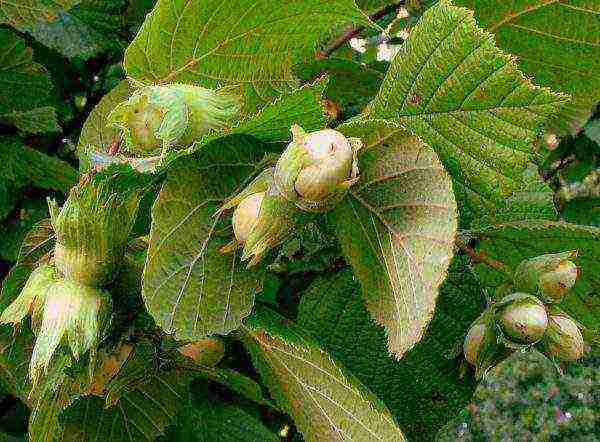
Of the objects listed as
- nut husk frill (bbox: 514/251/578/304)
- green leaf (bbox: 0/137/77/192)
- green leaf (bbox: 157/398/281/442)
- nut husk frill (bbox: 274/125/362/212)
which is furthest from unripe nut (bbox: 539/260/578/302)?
green leaf (bbox: 0/137/77/192)

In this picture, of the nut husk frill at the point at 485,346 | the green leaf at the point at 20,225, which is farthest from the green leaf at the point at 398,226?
the green leaf at the point at 20,225

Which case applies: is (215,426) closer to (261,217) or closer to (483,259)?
(483,259)

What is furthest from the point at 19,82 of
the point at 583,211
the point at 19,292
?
the point at 583,211

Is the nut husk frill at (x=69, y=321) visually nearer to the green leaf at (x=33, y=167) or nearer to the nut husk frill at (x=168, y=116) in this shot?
the nut husk frill at (x=168, y=116)

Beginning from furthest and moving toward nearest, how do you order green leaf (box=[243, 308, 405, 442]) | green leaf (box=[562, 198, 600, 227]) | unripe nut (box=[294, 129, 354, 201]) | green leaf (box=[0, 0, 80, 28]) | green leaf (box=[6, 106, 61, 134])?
green leaf (box=[562, 198, 600, 227])
green leaf (box=[6, 106, 61, 134])
green leaf (box=[0, 0, 80, 28])
green leaf (box=[243, 308, 405, 442])
unripe nut (box=[294, 129, 354, 201])

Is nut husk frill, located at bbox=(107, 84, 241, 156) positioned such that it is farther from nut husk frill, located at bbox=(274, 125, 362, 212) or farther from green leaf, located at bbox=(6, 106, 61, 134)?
green leaf, located at bbox=(6, 106, 61, 134)

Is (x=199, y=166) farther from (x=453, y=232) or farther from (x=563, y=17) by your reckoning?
(x=563, y=17)

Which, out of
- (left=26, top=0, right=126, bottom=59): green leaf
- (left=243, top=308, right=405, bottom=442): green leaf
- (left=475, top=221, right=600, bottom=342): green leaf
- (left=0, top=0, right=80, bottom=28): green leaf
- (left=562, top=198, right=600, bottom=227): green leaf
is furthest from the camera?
(left=562, top=198, right=600, bottom=227): green leaf

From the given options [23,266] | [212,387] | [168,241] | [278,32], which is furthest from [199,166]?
[212,387]
